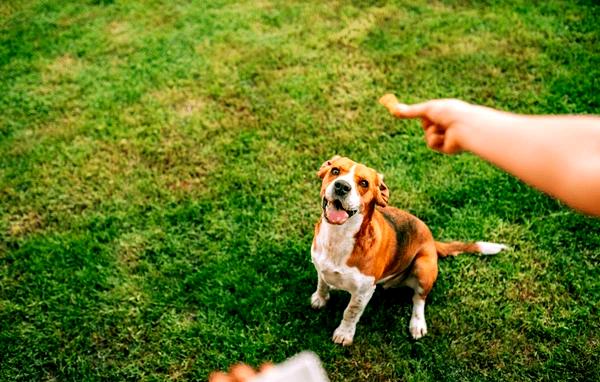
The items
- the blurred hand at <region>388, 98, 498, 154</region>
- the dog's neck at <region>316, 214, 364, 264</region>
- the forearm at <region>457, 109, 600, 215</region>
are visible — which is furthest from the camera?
the dog's neck at <region>316, 214, 364, 264</region>

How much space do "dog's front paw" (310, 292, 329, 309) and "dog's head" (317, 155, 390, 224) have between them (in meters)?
1.12

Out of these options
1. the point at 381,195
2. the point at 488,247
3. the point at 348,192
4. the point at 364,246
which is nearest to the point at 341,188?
the point at 348,192

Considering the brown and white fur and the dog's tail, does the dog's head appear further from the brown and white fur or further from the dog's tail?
the dog's tail

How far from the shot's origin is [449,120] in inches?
53.1

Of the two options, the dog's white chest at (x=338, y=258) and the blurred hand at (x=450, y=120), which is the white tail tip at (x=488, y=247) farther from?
the blurred hand at (x=450, y=120)

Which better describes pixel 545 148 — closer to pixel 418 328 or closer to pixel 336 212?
pixel 336 212

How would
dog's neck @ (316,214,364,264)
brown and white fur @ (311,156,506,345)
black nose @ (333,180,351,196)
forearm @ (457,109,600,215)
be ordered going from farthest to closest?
dog's neck @ (316,214,364,264)
brown and white fur @ (311,156,506,345)
black nose @ (333,180,351,196)
forearm @ (457,109,600,215)

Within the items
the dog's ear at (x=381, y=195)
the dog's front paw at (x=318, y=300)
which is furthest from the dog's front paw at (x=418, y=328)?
the dog's ear at (x=381, y=195)

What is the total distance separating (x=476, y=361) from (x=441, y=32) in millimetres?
4206

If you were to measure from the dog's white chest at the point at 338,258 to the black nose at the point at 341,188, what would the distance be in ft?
0.94

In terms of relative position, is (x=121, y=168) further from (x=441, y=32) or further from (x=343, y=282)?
(x=441, y=32)

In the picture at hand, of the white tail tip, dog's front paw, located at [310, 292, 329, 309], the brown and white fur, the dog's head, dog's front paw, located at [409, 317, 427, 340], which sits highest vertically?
the dog's head

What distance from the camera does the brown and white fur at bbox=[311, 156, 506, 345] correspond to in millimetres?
2938

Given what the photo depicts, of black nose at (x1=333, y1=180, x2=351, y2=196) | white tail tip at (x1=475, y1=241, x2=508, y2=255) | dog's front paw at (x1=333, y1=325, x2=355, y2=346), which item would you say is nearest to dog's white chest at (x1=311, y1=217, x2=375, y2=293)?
black nose at (x1=333, y1=180, x2=351, y2=196)
